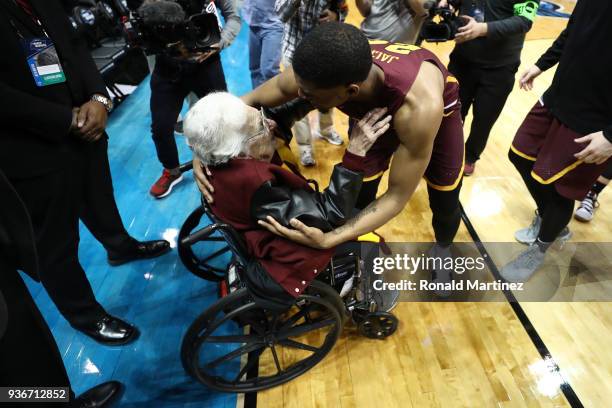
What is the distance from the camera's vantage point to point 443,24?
82.1 inches

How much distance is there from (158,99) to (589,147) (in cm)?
235

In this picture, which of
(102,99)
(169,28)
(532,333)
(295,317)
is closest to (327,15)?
(169,28)

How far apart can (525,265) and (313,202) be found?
1.63m

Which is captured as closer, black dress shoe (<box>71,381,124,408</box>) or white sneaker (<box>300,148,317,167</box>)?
black dress shoe (<box>71,381,124,408</box>)

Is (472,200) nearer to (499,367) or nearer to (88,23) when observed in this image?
(499,367)

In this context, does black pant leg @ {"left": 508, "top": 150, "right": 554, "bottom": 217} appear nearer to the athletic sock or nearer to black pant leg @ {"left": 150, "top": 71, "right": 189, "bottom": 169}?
the athletic sock

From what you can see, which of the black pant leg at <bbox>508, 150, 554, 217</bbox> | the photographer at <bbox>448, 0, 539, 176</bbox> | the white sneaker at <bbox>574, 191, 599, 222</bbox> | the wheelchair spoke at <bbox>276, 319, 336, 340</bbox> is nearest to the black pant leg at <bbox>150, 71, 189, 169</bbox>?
the wheelchair spoke at <bbox>276, 319, 336, 340</bbox>

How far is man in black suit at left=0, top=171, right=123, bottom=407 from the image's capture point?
936 millimetres

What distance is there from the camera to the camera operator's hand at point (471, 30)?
6.99 feet

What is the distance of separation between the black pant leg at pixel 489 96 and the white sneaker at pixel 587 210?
80 centimetres

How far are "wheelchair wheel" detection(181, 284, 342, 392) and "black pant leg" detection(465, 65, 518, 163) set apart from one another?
1.75 meters

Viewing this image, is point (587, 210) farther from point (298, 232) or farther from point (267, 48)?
point (267, 48)

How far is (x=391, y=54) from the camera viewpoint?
1.37 m

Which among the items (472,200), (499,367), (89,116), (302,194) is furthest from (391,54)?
(472,200)
